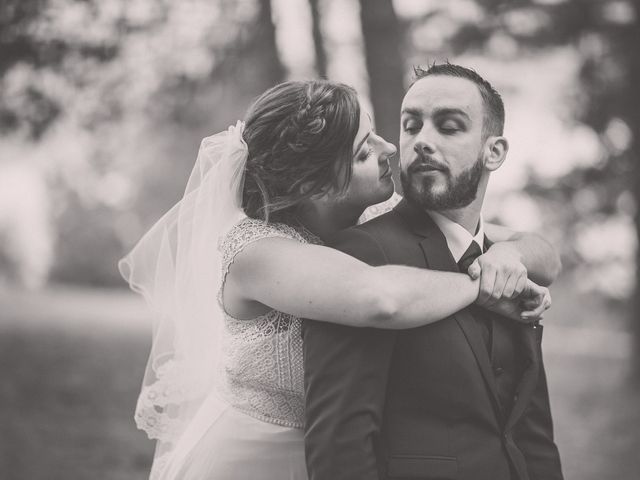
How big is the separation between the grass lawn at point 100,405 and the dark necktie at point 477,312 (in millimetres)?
5205

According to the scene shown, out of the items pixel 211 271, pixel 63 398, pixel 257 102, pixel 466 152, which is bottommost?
pixel 63 398

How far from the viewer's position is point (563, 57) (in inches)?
443

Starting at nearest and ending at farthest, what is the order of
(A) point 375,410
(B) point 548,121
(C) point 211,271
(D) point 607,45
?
(A) point 375,410
(C) point 211,271
(D) point 607,45
(B) point 548,121

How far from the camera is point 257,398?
111 inches

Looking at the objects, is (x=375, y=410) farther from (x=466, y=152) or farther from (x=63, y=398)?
(x=63, y=398)

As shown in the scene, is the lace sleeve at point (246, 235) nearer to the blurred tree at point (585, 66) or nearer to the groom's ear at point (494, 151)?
the groom's ear at point (494, 151)

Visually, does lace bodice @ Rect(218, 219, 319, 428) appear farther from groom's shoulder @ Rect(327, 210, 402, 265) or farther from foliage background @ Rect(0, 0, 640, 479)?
foliage background @ Rect(0, 0, 640, 479)

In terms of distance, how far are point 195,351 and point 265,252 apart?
1.08m

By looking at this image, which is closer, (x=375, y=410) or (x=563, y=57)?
(x=375, y=410)

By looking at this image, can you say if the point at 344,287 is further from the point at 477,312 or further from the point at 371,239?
the point at 477,312

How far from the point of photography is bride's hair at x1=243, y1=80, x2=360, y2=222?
103 inches

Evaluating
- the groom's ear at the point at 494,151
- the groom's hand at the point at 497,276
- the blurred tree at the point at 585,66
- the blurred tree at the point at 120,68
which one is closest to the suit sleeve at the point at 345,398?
the groom's hand at the point at 497,276

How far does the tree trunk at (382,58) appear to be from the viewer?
6598mm

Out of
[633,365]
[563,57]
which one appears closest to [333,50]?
[563,57]
